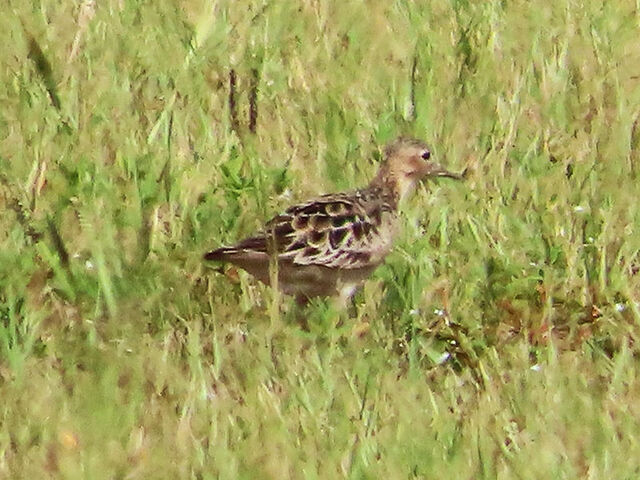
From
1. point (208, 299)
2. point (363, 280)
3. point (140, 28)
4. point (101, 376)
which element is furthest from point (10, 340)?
point (140, 28)

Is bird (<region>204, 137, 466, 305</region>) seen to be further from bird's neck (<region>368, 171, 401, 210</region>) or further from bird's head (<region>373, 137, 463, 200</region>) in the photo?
bird's head (<region>373, 137, 463, 200</region>)

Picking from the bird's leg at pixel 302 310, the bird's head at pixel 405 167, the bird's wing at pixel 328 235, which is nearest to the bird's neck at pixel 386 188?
the bird's head at pixel 405 167

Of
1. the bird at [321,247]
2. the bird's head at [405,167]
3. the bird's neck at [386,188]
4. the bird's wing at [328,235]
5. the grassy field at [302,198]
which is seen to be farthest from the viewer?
the bird's head at [405,167]

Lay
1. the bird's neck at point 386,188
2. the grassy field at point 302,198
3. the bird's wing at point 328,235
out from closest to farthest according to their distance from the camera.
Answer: the grassy field at point 302,198, the bird's wing at point 328,235, the bird's neck at point 386,188

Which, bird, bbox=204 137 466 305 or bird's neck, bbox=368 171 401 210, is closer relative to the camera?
bird, bbox=204 137 466 305

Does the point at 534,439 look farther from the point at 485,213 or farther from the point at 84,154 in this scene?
the point at 84,154

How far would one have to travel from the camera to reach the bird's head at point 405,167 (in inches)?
281

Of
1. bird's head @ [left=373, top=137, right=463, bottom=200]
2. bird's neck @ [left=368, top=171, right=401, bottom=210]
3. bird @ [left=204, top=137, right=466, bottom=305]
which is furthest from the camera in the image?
bird's head @ [left=373, top=137, right=463, bottom=200]

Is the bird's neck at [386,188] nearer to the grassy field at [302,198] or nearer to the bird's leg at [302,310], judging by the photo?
the grassy field at [302,198]

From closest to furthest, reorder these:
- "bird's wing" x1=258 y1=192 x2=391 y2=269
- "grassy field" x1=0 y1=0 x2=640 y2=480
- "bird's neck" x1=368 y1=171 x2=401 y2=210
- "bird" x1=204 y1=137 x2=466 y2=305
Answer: "grassy field" x1=0 y1=0 x2=640 y2=480 → "bird" x1=204 y1=137 x2=466 y2=305 → "bird's wing" x1=258 y1=192 x2=391 y2=269 → "bird's neck" x1=368 y1=171 x2=401 y2=210

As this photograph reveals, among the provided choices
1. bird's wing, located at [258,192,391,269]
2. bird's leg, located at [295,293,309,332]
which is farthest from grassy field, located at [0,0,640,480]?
bird's wing, located at [258,192,391,269]

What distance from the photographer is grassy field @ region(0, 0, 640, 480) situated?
524cm

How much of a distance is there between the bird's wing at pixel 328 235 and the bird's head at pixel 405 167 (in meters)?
0.50

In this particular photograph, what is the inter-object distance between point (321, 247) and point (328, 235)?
61mm
